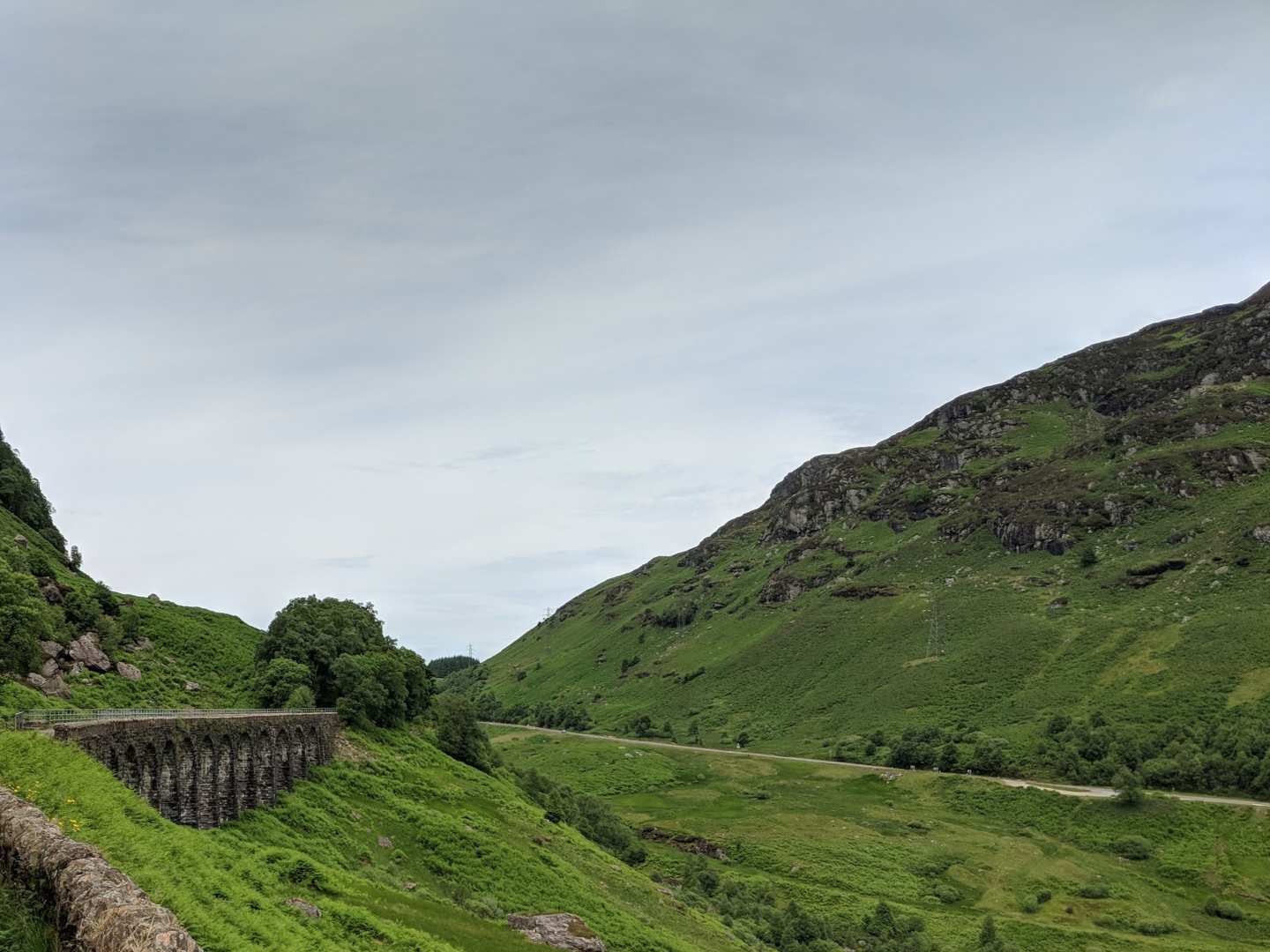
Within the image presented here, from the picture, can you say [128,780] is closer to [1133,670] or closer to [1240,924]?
[1240,924]

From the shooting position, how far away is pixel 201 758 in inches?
1838

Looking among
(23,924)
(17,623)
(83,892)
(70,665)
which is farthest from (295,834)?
(83,892)

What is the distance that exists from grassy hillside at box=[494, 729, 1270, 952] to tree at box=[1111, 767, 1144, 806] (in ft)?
4.25

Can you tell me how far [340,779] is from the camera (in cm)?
6425

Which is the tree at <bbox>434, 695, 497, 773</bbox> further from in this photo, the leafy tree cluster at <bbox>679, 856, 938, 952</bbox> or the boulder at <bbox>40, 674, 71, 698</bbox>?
the boulder at <bbox>40, 674, 71, 698</bbox>

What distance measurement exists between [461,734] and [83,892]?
270ft

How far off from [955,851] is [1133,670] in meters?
81.0

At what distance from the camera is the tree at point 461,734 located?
93.4m

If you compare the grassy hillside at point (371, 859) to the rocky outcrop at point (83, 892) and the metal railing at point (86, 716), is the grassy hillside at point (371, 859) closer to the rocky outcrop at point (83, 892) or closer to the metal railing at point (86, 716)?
the rocky outcrop at point (83, 892)

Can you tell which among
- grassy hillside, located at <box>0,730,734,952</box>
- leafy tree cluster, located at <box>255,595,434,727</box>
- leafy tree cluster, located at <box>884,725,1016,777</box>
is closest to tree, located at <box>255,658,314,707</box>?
leafy tree cluster, located at <box>255,595,434,727</box>

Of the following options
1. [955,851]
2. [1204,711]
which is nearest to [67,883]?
[955,851]

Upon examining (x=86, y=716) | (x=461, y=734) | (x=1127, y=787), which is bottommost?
(x=1127, y=787)

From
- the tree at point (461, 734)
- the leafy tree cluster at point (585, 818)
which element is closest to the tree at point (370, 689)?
the tree at point (461, 734)

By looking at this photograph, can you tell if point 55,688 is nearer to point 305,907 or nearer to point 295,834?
point 295,834
